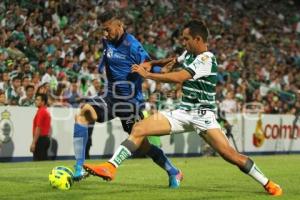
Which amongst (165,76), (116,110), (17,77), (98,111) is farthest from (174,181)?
(17,77)

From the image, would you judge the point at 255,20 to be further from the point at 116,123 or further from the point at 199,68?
the point at 199,68

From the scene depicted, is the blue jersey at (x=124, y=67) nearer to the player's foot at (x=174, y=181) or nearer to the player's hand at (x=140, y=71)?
the player's foot at (x=174, y=181)

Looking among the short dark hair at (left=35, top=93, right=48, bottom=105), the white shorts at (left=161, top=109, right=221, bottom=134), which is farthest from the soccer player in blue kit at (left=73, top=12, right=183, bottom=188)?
the short dark hair at (left=35, top=93, right=48, bottom=105)

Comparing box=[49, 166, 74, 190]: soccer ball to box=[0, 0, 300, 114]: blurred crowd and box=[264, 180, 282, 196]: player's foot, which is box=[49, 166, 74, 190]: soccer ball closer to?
box=[264, 180, 282, 196]: player's foot

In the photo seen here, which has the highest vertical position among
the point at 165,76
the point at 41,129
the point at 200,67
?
the point at 200,67

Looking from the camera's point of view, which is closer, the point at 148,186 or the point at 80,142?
the point at 148,186

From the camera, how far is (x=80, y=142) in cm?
1135

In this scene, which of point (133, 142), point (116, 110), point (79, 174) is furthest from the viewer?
point (116, 110)

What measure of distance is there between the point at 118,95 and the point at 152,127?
2352 millimetres

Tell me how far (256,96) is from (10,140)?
36.4 ft

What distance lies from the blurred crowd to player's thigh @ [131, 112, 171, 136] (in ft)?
16.1

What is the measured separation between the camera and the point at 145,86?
885 inches

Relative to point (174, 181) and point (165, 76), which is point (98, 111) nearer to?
point (174, 181)

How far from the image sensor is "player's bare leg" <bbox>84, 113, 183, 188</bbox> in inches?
348
